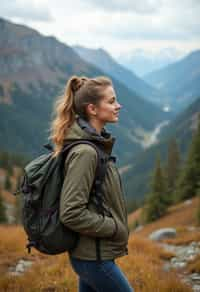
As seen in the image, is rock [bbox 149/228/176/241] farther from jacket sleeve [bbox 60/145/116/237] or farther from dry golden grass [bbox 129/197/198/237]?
dry golden grass [bbox 129/197/198/237]

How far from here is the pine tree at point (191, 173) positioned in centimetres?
3486

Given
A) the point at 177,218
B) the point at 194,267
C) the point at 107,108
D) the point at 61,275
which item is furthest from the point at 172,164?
the point at 107,108

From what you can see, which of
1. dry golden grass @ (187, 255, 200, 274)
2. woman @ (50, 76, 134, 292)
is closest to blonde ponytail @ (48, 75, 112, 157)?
woman @ (50, 76, 134, 292)

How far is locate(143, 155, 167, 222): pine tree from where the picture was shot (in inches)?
1340

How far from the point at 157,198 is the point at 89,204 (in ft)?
108

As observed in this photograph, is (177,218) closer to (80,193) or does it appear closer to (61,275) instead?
(61,275)

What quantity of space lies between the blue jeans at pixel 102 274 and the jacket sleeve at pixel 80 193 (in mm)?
333

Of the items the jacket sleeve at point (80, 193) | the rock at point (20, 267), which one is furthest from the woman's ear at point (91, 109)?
the rock at point (20, 267)

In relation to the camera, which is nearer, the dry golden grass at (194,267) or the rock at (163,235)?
the dry golden grass at (194,267)

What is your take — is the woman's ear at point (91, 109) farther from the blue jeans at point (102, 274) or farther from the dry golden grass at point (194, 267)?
the dry golden grass at point (194, 267)

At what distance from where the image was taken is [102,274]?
11.8ft

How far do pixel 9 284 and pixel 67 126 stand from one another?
3.51m

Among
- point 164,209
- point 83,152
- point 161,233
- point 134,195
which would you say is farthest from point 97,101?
point 134,195

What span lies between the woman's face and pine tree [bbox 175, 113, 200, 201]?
31494mm
